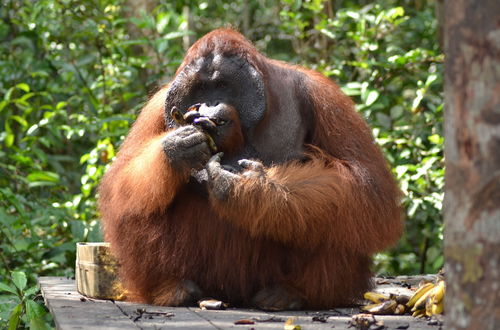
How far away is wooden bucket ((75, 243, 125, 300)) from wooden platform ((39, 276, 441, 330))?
0.30 ft

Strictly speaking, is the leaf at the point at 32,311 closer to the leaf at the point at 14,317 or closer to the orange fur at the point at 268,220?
the leaf at the point at 14,317

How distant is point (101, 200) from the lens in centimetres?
450

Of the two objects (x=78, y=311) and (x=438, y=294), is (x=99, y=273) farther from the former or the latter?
(x=438, y=294)

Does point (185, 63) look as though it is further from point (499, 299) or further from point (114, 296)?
point (499, 299)

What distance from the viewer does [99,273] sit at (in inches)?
173

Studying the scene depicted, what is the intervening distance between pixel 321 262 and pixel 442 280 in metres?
0.60

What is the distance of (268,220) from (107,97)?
4.02m

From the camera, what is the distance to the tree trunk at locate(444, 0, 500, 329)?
1908mm

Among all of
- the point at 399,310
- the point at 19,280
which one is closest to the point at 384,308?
the point at 399,310

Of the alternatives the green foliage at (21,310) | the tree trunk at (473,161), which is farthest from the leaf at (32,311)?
the tree trunk at (473,161)

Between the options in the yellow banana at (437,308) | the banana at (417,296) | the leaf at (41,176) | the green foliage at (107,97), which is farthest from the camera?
the green foliage at (107,97)

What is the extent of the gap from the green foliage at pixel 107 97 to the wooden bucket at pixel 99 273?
46.6 inches

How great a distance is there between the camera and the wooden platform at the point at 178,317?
3.41 meters

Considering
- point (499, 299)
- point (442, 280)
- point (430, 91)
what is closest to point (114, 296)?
point (442, 280)
